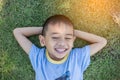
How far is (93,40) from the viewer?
8.89ft

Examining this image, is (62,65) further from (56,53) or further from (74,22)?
(74,22)

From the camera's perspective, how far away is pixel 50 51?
2.63 metres

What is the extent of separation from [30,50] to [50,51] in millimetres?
186

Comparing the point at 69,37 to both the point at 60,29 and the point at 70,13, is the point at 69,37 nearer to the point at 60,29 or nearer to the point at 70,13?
the point at 60,29

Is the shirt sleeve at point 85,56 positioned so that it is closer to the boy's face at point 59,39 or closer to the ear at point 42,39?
the boy's face at point 59,39

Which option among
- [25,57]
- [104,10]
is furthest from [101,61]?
[25,57]

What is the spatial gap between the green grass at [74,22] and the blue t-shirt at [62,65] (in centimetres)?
8

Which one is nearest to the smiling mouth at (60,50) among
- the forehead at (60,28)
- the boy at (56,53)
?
the boy at (56,53)

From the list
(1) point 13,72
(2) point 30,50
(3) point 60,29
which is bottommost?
(1) point 13,72

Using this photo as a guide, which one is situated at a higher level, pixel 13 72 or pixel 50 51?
pixel 50 51

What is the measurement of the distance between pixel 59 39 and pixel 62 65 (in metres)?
0.23

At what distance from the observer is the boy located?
2.58 m

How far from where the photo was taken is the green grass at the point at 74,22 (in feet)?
9.16

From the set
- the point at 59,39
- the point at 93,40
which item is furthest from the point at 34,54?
the point at 93,40
